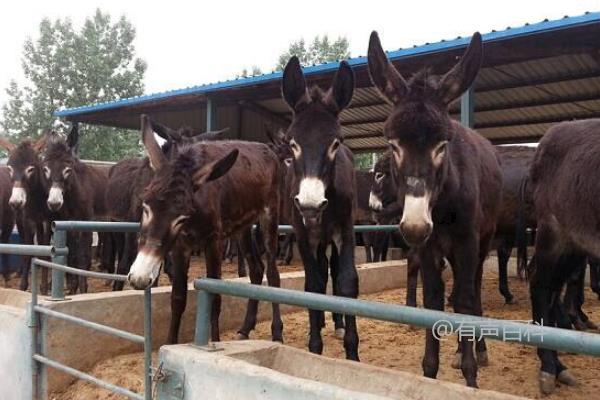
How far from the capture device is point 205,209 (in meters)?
4.05

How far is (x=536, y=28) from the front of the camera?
22.7 feet

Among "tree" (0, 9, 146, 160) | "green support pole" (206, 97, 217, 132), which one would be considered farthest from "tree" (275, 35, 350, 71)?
"green support pole" (206, 97, 217, 132)

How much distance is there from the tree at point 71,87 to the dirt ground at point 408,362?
26667mm

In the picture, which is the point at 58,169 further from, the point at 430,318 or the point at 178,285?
the point at 430,318

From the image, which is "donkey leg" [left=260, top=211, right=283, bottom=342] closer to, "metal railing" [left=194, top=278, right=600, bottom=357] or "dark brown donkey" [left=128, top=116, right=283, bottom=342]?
"dark brown donkey" [left=128, top=116, right=283, bottom=342]

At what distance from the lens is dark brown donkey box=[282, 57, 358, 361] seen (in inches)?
141

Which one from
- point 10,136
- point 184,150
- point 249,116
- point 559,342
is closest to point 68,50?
point 10,136

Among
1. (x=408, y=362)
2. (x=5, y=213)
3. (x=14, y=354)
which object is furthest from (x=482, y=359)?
(x=5, y=213)

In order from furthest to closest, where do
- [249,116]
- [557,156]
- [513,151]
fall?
[249,116], [513,151], [557,156]

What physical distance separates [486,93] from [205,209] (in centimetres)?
865

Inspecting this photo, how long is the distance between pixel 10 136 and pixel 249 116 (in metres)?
21.1

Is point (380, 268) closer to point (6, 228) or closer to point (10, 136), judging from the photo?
point (6, 228)

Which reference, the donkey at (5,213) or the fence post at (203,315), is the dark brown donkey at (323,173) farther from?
the donkey at (5,213)

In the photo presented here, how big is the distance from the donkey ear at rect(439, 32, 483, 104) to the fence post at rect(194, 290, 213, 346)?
182 centimetres
